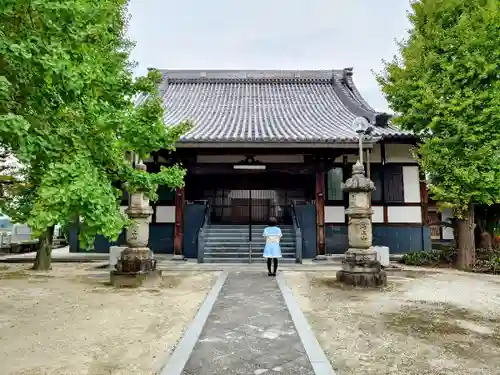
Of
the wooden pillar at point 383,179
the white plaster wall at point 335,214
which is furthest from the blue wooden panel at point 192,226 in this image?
the wooden pillar at point 383,179

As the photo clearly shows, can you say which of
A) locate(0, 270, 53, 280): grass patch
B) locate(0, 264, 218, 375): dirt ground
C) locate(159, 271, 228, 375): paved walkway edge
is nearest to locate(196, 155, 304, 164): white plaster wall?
locate(0, 264, 218, 375): dirt ground

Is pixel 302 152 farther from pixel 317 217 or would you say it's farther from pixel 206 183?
pixel 206 183

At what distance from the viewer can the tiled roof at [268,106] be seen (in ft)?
42.5

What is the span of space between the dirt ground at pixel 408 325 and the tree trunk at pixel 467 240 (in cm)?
227

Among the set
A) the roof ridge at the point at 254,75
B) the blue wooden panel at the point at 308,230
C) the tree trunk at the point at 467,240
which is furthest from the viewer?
the roof ridge at the point at 254,75

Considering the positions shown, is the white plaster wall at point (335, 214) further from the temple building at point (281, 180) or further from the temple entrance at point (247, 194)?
the temple entrance at point (247, 194)

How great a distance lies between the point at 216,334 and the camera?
4.85m

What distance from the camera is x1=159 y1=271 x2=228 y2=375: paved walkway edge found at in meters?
3.68

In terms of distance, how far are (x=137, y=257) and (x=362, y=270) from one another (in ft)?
18.3

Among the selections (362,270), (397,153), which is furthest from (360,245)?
(397,153)

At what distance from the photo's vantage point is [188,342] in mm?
4445

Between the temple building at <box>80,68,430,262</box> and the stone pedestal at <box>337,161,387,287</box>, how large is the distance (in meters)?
2.97

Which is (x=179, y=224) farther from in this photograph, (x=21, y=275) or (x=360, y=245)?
(x=360, y=245)

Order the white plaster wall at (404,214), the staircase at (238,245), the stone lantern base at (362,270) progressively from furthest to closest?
the white plaster wall at (404,214)
the staircase at (238,245)
the stone lantern base at (362,270)
